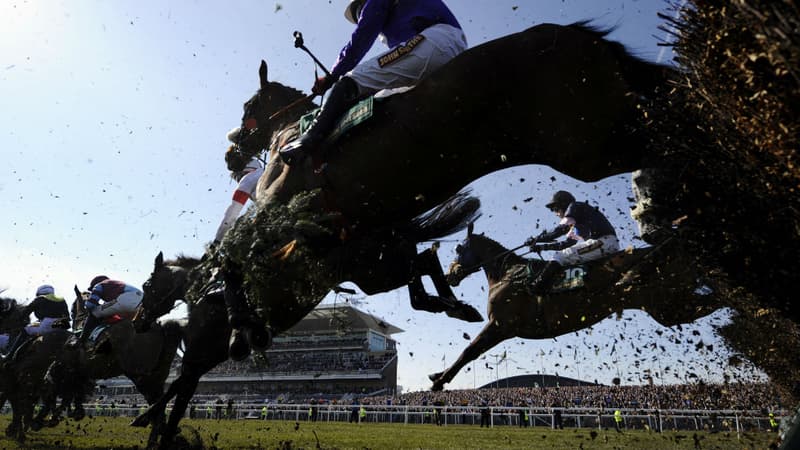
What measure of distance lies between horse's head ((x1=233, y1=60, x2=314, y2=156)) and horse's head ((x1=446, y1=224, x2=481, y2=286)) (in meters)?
4.12

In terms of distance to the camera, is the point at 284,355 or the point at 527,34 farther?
the point at 284,355

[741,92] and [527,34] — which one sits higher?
[527,34]

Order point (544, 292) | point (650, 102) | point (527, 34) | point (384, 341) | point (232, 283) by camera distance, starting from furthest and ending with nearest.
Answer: point (384, 341) < point (544, 292) < point (232, 283) < point (527, 34) < point (650, 102)

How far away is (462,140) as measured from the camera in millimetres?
2941

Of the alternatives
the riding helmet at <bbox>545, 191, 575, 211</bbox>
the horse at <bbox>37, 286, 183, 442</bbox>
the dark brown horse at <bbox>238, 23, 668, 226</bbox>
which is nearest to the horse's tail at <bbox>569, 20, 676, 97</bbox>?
the dark brown horse at <bbox>238, 23, 668, 226</bbox>

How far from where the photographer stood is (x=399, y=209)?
10.7 ft

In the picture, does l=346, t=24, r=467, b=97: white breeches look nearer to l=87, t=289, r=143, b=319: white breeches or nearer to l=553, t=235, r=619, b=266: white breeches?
l=553, t=235, r=619, b=266: white breeches

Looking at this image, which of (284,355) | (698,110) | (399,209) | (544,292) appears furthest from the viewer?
(284,355)

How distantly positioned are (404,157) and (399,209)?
38 centimetres

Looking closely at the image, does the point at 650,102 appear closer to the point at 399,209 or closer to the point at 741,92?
the point at 741,92

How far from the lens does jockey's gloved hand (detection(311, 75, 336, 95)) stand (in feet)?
11.8

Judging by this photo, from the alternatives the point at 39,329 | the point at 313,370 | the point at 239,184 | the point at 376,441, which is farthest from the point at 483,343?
the point at 313,370

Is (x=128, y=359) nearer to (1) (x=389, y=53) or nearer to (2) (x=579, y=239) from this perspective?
(1) (x=389, y=53)

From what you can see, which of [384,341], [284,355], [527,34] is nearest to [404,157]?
[527,34]
